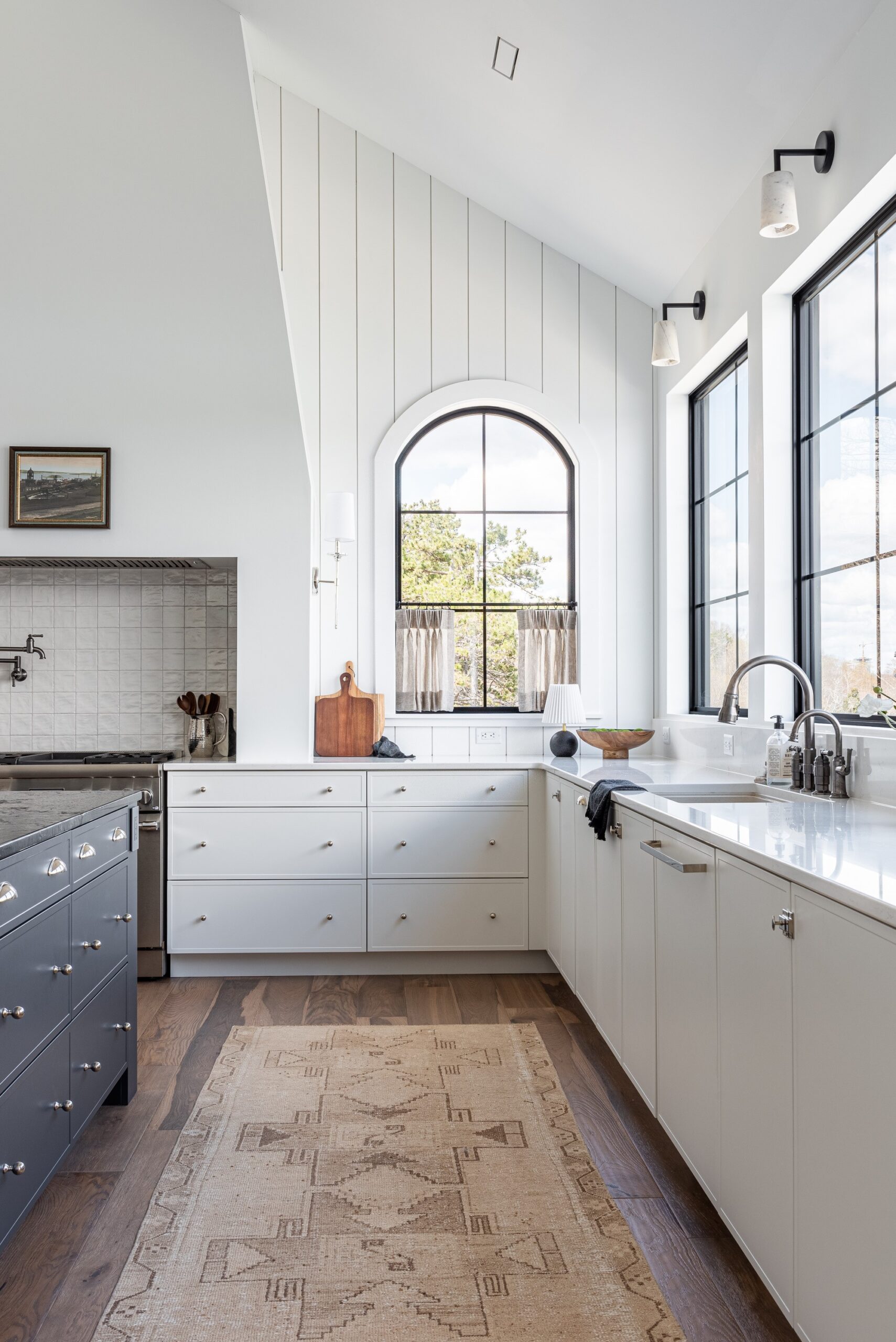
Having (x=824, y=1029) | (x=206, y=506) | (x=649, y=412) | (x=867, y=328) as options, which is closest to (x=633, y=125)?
(x=867, y=328)

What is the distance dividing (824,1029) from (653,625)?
3.16m

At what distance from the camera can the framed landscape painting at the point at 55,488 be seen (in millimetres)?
3789

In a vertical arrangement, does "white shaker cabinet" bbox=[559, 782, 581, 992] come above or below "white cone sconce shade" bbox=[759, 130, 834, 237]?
below

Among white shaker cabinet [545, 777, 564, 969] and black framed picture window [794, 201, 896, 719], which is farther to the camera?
white shaker cabinet [545, 777, 564, 969]

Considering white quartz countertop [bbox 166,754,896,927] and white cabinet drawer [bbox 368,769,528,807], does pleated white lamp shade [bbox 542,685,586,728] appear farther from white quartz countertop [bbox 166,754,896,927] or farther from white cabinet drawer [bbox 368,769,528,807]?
white quartz countertop [bbox 166,754,896,927]

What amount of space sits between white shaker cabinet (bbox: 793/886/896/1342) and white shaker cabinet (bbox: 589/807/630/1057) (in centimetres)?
111

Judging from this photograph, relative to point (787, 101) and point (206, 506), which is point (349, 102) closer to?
point (206, 506)

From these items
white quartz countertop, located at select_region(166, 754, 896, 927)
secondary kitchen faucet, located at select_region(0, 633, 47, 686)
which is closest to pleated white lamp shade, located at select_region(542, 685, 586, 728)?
white quartz countertop, located at select_region(166, 754, 896, 927)

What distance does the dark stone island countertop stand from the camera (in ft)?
5.90

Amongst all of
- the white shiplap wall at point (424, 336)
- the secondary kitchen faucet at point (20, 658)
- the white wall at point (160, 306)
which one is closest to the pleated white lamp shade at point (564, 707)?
the white shiplap wall at point (424, 336)

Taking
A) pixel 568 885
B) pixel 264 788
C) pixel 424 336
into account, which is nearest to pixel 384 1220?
pixel 568 885

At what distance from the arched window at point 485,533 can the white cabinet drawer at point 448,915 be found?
953mm

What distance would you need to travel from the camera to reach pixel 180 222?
346 cm

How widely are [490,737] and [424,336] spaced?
6.13ft
